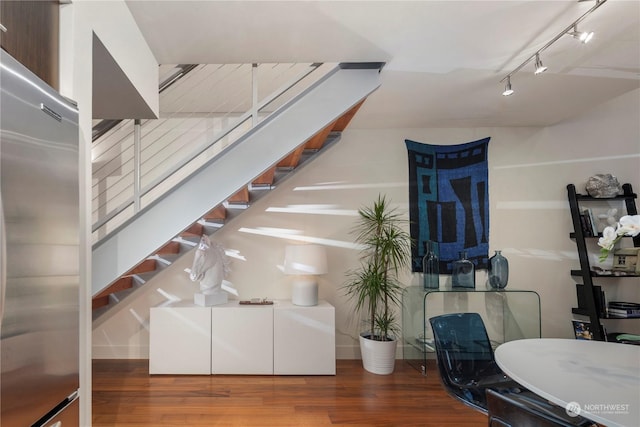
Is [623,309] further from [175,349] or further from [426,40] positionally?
[175,349]

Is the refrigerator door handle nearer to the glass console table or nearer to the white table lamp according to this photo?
the white table lamp

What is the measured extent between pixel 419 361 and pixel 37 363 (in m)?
3.51

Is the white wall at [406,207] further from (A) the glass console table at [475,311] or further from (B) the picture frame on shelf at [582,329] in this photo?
(A) the glass console table at [475,311]

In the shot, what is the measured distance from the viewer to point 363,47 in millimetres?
2568

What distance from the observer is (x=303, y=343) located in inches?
143

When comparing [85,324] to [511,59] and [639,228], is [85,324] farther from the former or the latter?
[511,59]

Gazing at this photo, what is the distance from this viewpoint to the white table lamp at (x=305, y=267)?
3.75 metres

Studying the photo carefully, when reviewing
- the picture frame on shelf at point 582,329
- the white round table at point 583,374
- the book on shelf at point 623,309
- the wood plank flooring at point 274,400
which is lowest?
the wood plank flooring at point 274,400

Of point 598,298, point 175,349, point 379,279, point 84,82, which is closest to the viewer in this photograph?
point 84,82

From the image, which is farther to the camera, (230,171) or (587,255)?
(587,255)

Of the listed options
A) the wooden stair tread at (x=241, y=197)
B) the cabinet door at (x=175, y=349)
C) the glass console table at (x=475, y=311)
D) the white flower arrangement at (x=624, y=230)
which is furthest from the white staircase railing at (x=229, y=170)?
the glass console table at (x=475, y=311)

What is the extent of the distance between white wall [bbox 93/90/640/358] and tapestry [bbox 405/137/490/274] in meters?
0.11

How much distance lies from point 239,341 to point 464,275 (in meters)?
2.32

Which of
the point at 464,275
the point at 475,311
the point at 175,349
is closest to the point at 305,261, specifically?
the point at 175,349
